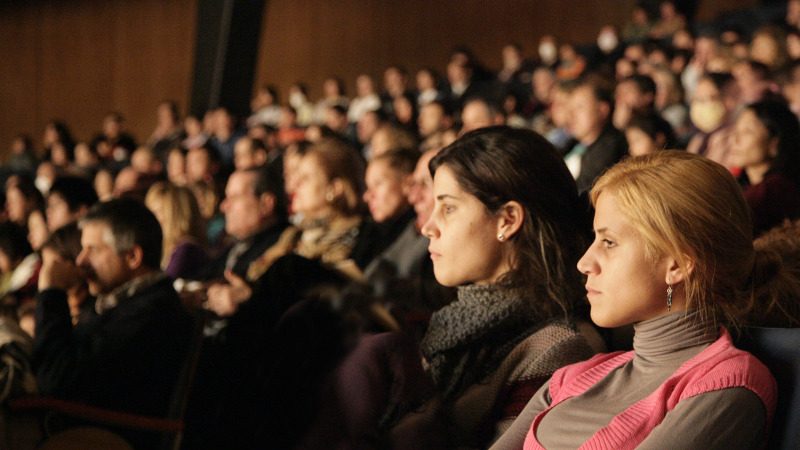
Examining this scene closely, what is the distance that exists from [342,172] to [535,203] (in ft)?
4.95

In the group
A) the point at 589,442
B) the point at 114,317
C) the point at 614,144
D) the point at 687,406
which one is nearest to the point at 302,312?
the point at 589,442

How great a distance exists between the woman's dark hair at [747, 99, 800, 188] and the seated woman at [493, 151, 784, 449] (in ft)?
4.98

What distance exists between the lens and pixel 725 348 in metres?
1.23

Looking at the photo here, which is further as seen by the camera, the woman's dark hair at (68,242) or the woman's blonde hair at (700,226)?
the woman's dark hair at (68,242)

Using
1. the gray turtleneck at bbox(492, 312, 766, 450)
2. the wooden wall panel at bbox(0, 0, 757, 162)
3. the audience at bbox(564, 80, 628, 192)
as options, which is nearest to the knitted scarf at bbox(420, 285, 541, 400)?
the gray turtleneck at bbox(492, 312, 766, 450)

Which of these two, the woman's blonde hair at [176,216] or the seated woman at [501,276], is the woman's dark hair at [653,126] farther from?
the seated woman at [501,276]

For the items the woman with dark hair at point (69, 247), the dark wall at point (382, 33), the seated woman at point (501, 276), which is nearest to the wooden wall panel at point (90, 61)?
the dark wall at point (382, 33)

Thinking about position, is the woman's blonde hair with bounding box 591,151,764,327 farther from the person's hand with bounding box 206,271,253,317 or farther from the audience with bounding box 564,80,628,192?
the audience with bounding box 564,80,628,192

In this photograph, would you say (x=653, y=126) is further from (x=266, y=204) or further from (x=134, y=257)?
(x=134, y=257)

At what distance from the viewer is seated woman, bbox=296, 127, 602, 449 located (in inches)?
63.7

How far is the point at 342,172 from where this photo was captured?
316 centimetres

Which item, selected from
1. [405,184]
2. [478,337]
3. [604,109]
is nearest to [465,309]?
[478,337]

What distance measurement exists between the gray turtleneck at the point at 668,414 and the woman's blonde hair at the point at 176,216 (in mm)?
2286

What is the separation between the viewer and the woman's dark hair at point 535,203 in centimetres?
170
